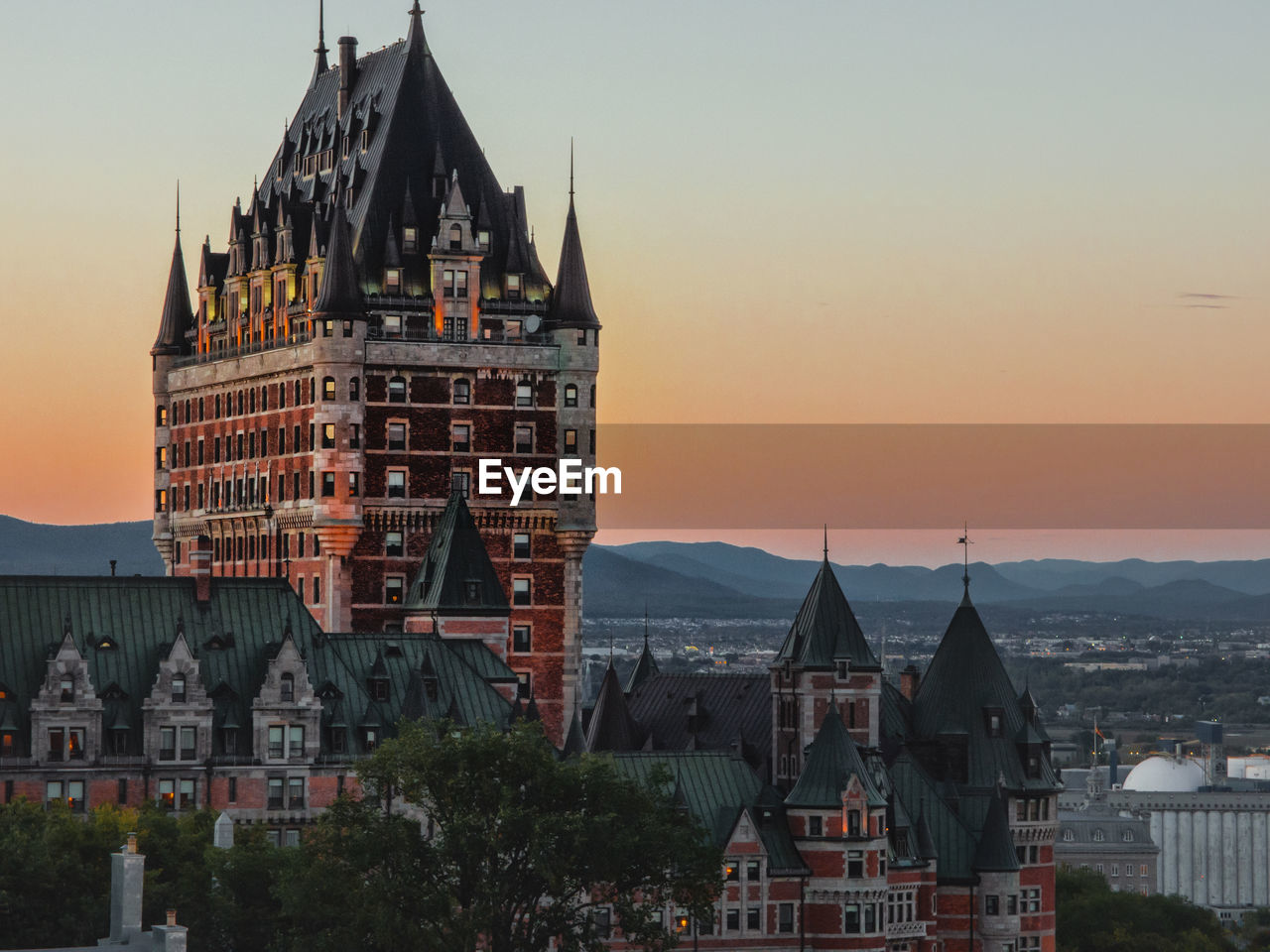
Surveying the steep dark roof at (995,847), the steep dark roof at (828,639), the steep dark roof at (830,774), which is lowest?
the steep dark roof at (995,847)

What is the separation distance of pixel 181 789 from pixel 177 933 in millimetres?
57276

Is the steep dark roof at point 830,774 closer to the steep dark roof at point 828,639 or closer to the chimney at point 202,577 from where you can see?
the steep dark roof at point 828,639

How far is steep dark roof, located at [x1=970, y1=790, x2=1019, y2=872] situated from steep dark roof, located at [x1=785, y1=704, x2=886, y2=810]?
10.2 m

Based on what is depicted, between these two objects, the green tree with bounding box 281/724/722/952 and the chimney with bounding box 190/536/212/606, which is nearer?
the green tree with bounding box 281/724/722/952

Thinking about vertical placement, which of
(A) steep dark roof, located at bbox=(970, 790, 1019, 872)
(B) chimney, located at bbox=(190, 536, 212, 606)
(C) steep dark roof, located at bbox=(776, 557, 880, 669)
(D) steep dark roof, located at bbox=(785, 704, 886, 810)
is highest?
(B) chimney, located at bbox=(190, 536, 212, 606)

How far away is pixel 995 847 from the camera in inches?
7781

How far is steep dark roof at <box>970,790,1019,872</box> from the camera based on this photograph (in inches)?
7771

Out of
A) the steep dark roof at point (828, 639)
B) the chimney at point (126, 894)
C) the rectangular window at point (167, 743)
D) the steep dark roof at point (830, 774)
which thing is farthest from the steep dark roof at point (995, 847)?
the chimney at point (126, 894)

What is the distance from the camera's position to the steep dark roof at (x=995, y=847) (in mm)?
197375

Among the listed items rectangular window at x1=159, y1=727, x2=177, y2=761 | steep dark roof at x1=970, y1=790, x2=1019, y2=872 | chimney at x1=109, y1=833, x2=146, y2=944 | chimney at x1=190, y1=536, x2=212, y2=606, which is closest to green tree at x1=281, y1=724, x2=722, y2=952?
chimney at x1=109, y1=833, x2=146, y2=944

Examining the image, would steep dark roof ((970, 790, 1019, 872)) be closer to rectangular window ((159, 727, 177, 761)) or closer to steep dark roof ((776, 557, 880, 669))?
steep dark roof ((776, 557, 880, 669))

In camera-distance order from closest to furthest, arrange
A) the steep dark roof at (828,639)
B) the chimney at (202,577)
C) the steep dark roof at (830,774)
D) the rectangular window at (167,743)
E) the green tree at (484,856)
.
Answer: the green tree at (484,856) < the rectangular window at (167,743) < the chimney at (202,577) < the steep dark roof at (830,774) < the steep dark roof at (828,639)

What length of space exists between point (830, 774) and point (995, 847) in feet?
45.6

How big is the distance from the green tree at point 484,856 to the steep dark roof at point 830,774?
27.4 m
